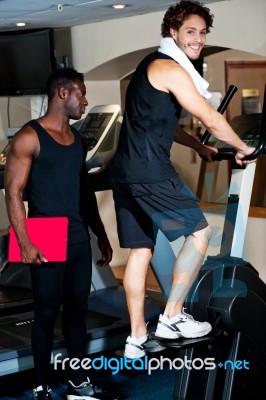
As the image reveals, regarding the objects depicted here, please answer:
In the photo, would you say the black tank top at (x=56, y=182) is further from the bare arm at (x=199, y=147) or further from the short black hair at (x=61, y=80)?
the bare arm at (x=199, y=147)

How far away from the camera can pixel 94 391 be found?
3.93 meters

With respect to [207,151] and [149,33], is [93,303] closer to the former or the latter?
[207,151]

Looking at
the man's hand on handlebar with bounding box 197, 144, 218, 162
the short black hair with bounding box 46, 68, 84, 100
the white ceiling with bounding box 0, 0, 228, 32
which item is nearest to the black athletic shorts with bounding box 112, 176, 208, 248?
the man's hand on handlebar with bounding box 197, 144, 218, 162

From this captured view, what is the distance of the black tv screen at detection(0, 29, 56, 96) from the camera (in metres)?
6.43

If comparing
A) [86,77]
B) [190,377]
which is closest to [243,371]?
[190,377]

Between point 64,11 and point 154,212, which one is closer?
point 154,212

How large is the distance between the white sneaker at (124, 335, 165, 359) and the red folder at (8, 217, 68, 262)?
22.2 inches

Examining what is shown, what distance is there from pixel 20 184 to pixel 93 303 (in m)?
1.66

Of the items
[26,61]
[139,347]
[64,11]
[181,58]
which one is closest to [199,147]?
[181,58]

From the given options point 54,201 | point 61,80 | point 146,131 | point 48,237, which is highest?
point 61,80

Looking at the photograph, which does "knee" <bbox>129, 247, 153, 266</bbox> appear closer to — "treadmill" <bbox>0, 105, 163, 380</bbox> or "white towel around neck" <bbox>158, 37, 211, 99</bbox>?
"white towel around neck" <bbox>158, 37, 211, 99</bbox>

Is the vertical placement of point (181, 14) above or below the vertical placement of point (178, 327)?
above

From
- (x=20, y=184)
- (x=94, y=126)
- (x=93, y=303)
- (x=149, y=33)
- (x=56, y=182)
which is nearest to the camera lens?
(x=20, y=184)

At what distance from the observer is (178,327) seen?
3.18 metres
